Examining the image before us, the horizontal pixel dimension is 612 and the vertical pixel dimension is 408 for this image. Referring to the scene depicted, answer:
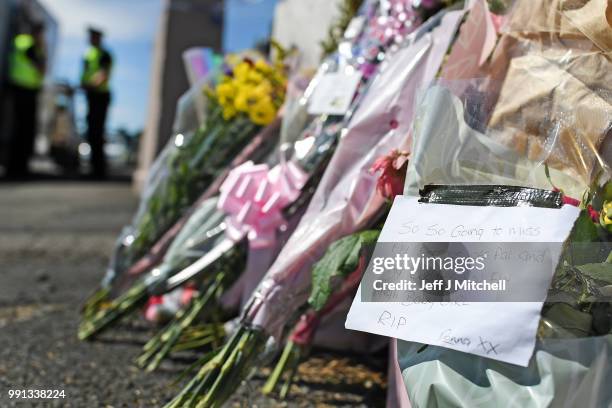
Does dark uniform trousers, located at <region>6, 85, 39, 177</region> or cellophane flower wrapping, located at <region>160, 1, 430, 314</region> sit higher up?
cellophane flower wrapping, located at <region>160, 1, 430, 314</region>

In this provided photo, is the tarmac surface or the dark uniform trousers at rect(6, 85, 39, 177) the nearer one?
the tarmac surface

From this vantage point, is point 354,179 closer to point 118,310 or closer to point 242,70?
point 242,70

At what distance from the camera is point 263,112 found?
6.93 feet

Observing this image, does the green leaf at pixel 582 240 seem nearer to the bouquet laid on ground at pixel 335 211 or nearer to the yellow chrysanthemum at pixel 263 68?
the bouquet laid on ground at pixel 335 211

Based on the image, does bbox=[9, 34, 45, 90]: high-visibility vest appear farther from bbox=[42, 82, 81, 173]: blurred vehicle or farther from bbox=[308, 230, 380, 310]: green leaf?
bbox=[308, 230, 380, 310]: green leaf

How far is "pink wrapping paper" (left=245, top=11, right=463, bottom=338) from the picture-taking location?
1391 mm

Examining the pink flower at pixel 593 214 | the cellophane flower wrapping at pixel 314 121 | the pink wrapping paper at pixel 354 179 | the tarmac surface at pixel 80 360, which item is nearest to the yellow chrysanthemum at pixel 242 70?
the cellophane flower wrapping at pixel 314 121

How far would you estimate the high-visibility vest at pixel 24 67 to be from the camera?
8531 millimetres

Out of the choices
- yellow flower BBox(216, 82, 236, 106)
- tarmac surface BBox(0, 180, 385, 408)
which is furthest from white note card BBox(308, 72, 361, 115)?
tarmac surface BBox(0, 180, 385, 408)

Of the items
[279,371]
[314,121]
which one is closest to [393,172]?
[314,121]

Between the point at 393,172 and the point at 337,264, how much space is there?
0.21 metres

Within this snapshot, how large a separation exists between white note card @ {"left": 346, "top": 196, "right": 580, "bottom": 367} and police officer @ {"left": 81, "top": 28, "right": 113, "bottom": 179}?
25.5 ft

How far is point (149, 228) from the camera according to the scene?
232 centimetres

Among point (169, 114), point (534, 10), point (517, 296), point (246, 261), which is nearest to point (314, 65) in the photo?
point (246, 261)
